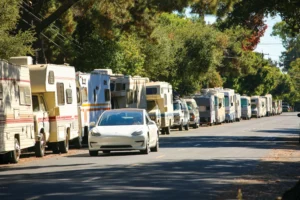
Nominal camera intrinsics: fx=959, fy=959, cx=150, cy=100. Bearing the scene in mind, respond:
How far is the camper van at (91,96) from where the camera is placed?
38.8 metres

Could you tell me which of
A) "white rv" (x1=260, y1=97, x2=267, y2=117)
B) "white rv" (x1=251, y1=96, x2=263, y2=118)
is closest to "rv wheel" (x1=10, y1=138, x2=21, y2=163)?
"white rv" (x1=251, y1=96, x2=263, y2=118)

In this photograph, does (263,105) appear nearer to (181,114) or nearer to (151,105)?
(181,114)

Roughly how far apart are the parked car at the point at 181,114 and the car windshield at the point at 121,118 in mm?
27732

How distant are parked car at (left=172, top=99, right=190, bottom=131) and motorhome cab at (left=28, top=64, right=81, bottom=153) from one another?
2353 cm

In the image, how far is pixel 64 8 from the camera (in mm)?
43594

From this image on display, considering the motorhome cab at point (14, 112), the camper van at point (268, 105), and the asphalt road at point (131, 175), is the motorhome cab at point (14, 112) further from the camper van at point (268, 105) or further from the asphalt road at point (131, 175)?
the camper van at point (268, 105)

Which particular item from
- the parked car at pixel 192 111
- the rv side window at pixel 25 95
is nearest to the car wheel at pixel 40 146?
the rv side window at pixel 25 95

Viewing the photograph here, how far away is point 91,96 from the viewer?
133 ft

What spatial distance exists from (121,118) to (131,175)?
389 inches

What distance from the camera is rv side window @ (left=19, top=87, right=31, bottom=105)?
29.7 m

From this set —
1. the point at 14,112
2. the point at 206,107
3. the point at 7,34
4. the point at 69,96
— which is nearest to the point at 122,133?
the point at 14,112

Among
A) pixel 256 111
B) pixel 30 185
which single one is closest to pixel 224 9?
pixel 30 185

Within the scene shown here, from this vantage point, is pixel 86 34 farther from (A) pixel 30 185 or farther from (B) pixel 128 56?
(A) pixel 30 185

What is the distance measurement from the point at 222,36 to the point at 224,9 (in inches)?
2038
